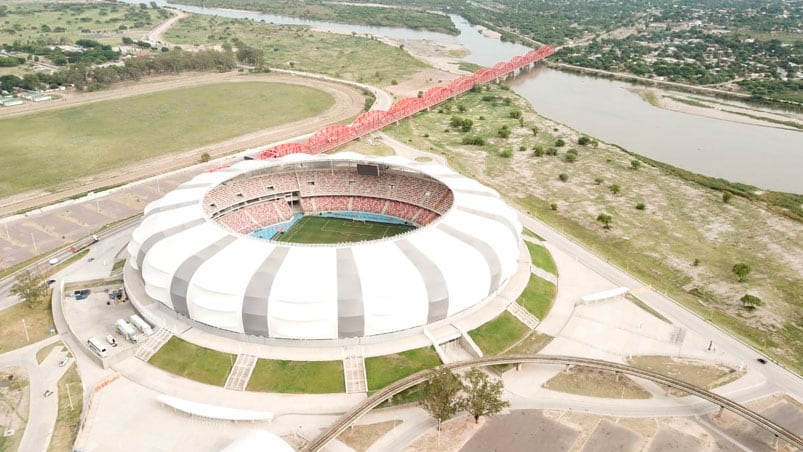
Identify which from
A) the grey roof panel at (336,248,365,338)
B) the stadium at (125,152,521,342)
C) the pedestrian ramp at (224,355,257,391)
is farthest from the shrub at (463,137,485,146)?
the pedestrian ramp at (224,355,257,391)

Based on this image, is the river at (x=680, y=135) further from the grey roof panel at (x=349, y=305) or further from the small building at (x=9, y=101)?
the small building at (x=9, y=101)

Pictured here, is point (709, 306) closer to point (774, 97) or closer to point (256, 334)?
point (256, 334)

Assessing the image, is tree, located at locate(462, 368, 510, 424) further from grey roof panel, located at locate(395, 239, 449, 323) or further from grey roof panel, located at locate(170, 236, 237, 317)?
grey roof panel, located at locate(170, 236, 237, 317)

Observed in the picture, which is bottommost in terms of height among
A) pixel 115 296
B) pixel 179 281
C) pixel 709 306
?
pixel 709 306

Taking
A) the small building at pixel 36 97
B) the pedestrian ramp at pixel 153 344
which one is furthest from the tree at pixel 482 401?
the small building at pixel 36 97

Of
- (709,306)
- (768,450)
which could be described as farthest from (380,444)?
(709,306)

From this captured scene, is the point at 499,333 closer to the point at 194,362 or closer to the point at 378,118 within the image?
the point at 194,362

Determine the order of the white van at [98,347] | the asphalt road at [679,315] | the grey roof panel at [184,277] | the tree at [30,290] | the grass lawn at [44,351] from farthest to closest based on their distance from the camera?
1. the tree at [30,290]
2. the grey roof panel at [184,277]
3. the grass lawn at [44,351]
4. the asphalt road at [679,315]
5. the white van at [98,347]

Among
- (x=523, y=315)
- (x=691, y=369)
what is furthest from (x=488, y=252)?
(x=691, y=369)
